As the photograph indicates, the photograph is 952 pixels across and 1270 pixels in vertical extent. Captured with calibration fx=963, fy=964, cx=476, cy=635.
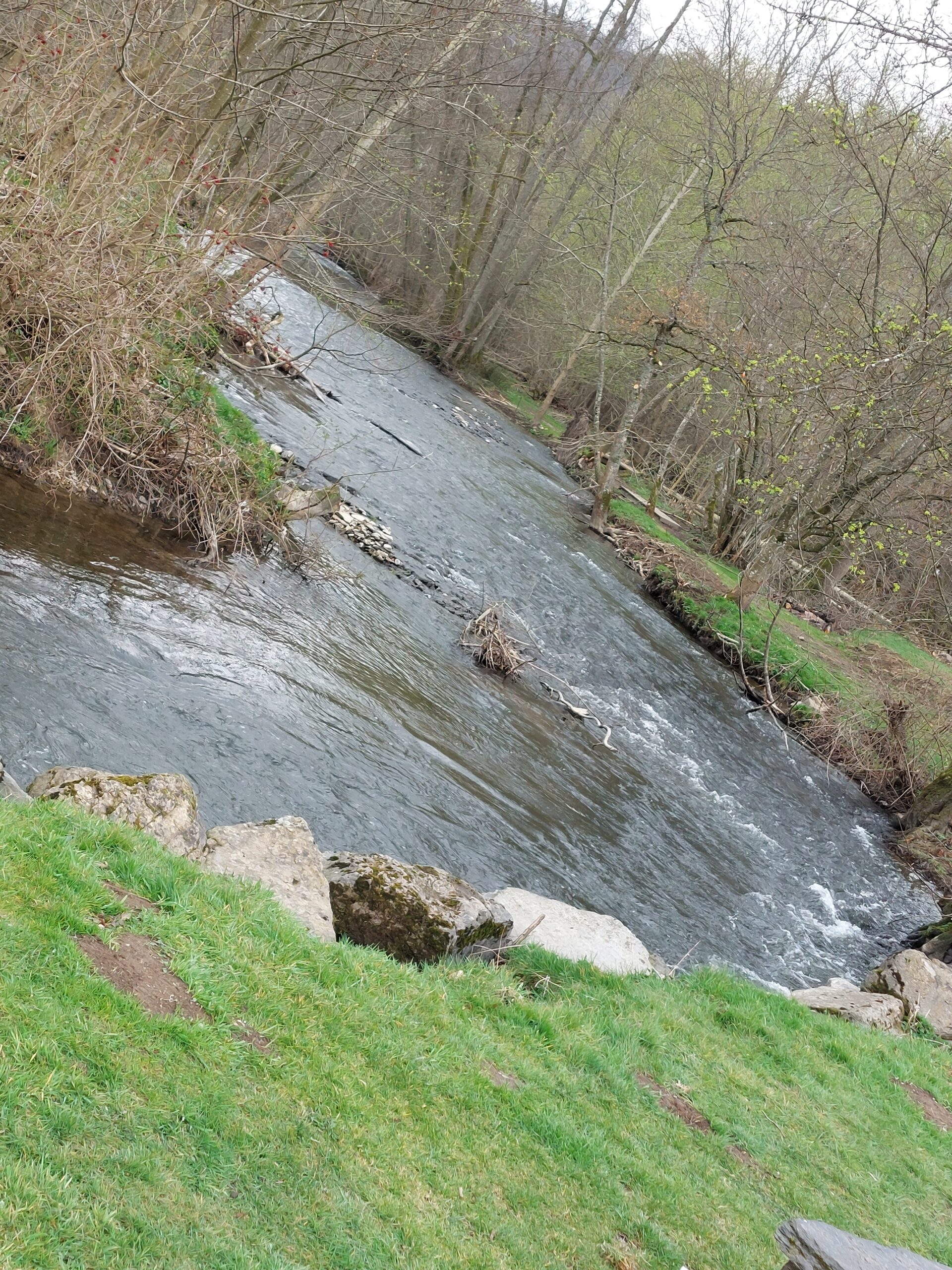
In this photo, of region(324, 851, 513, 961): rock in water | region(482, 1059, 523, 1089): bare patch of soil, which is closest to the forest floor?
region(324, 851, 513, 961): rock in water

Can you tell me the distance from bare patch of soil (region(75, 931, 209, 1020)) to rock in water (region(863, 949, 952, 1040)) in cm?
848

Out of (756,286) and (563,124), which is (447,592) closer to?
(756,286)

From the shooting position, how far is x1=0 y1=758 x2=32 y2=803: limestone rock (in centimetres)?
492

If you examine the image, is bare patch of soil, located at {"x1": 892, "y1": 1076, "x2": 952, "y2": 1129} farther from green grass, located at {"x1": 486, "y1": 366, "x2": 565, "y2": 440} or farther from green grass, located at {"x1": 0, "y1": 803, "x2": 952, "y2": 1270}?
green grass, located at {"x1": 486, "y1": 366, "x2": 565, "y2": 440}

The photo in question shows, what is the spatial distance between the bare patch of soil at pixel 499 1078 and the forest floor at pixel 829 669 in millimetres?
12093

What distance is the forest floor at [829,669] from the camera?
1814cm

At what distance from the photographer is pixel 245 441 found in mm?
12367

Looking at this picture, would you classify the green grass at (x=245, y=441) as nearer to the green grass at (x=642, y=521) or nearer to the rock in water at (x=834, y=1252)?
the rock in water at (x=834, y=1252)

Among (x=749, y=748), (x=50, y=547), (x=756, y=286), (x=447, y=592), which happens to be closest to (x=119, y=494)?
(x=50, y=547)

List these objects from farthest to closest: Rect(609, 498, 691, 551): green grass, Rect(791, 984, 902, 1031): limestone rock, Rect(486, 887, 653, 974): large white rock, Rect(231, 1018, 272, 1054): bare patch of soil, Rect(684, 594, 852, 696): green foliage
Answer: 1. Rect(609, 498, 691, 551): green grass
2. Rect(684, 594, 852, 696): green foliage
3. Rect(791, 984, 902, 1031): limestone rock
4. Rect(486, 887, 653, 974): large white rock
5. Rect(231, 1018, 272, 1054): bare patch of soil

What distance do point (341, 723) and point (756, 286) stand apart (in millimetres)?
20252

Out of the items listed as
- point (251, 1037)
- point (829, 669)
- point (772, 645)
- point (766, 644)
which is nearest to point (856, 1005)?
point (251, 1037)

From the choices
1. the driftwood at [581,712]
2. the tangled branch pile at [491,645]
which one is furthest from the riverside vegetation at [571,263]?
the driftwood at [581,712]

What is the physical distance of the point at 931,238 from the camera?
19.6 metres
